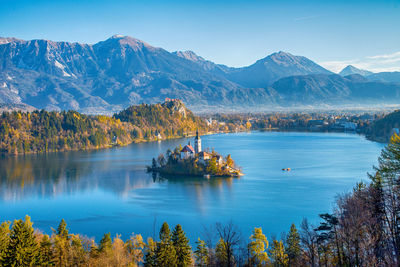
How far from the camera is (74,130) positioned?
158ft

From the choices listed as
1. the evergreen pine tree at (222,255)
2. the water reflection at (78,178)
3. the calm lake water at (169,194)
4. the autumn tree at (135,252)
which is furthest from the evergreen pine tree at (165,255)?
the water reflection at (78,178)

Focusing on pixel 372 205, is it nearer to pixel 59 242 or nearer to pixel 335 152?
pixel 59 242

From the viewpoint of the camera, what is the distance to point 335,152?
35781 millimetres

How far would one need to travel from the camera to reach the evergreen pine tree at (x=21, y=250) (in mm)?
9773

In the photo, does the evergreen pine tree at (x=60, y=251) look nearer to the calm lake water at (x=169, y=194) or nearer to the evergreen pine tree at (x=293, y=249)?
the calm lake water at (x=169, y=194)

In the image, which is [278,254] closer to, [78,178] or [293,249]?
[293,249]

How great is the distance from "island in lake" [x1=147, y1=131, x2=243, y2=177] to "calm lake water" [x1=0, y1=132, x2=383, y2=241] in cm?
98

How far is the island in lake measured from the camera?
82.8ft

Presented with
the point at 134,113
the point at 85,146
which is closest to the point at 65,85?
the point at 134,113

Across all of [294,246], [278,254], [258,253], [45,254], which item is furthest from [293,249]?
[45,254]

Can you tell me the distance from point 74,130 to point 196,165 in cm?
2635

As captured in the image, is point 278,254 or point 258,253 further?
point 258,253

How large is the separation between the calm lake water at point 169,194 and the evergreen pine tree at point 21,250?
178 inches

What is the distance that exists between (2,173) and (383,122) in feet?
133
